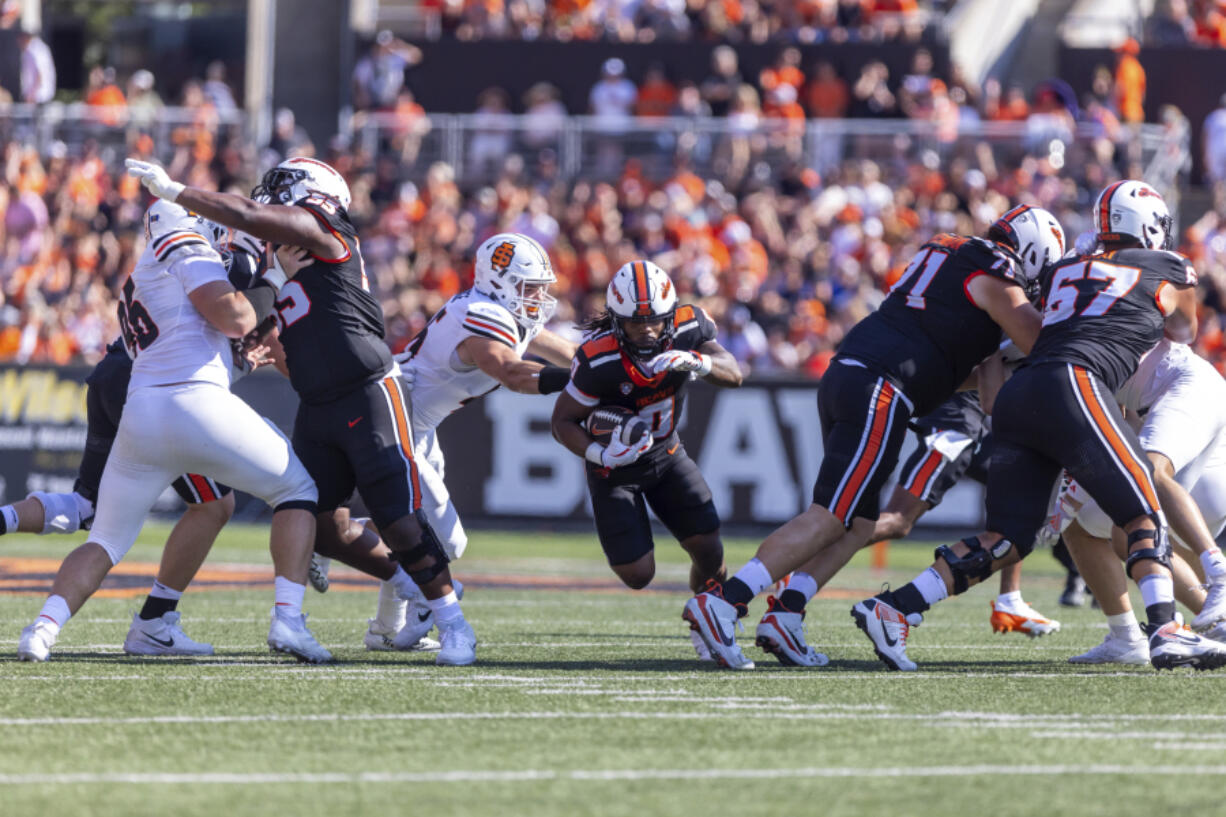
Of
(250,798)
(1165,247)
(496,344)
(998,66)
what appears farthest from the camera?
(998,66)

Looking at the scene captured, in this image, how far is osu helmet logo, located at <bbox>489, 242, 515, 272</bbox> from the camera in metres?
7.69

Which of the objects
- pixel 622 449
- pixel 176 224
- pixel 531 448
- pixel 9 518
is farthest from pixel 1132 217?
pixel 531 448

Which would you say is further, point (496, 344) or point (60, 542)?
point (60, 542)

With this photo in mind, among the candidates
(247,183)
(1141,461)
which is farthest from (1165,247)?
(247,183)

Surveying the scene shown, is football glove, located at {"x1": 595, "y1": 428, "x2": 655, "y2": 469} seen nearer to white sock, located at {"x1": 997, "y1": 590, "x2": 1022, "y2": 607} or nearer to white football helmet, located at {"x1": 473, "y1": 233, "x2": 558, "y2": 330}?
white football helmet, located at {"x1": 473, "y1": 233, "x2": 558, "y2": 330}

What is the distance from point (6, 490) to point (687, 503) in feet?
31.3

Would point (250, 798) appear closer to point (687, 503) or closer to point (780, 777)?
point (780, 777)

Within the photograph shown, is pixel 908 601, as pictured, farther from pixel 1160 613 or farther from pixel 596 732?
pixel 596 732

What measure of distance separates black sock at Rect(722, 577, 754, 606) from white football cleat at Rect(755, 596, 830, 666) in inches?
4.6

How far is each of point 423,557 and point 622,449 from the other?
98 cm

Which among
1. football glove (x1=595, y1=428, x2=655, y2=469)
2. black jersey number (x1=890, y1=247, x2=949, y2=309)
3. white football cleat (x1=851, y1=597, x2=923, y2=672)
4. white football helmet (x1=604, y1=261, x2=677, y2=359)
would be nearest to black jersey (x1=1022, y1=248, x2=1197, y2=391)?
black jersey number (x1=890, y1=247, x2=949, y2=309)

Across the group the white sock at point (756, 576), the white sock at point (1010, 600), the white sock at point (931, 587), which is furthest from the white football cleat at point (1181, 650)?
the white sock at point (1010, 600)

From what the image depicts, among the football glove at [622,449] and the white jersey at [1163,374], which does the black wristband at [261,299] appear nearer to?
the football glove at [622,449]

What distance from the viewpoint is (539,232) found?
17.9 metres
